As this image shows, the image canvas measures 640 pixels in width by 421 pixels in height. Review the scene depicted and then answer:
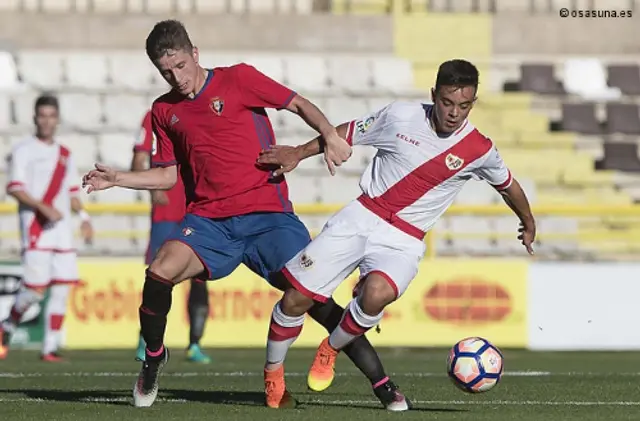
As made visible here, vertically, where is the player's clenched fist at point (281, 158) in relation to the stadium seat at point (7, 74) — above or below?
below

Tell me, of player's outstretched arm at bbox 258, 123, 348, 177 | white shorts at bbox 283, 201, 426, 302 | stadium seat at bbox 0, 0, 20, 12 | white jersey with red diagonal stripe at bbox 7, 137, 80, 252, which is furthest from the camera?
stadium seat at bbox 0, 0, 20, 12

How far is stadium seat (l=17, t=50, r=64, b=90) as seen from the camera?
2012 cm

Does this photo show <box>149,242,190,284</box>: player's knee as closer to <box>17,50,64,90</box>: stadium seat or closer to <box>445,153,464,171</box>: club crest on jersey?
<box>445,153,464,171</box>: club crest on jersey

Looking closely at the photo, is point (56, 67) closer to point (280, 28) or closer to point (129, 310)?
point (280, 28)

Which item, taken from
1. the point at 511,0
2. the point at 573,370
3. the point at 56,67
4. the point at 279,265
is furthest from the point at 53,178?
the point at 511,0

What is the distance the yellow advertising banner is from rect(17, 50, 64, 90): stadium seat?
18.1 feet

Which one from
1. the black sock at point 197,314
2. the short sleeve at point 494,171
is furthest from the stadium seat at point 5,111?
the short sleeve at point 494,171

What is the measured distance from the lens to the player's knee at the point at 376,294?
26.1 ft

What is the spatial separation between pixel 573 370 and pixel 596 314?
3.47 m

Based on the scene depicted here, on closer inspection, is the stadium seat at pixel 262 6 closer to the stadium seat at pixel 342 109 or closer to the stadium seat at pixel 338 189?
the stadium seat at pixel 342 109

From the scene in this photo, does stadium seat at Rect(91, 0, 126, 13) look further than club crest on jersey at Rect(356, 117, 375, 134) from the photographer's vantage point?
Yes

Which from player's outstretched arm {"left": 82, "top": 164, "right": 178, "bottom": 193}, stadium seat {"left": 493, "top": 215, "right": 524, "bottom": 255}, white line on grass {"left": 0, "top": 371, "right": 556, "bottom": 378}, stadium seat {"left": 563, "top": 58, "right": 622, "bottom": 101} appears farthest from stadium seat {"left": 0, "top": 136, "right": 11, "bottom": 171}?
player's outstretched arm {"left": 82, "top": 164, "right": 178, "bottom": 193}

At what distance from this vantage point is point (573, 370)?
1196 cm

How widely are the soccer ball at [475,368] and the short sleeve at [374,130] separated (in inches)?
45.6
